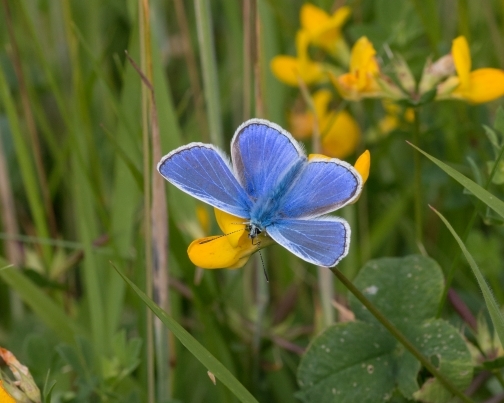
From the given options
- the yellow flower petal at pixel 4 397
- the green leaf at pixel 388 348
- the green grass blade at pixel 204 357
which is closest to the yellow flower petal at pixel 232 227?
the green grass blade at pixel 204 357

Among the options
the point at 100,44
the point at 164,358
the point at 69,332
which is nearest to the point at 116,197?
the point at 69,332

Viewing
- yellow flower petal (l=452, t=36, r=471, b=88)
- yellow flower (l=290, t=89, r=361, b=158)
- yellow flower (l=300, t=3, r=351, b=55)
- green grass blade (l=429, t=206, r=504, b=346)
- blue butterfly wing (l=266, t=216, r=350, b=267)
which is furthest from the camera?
yellow flower (l=290, t=89, r=361, b=158)

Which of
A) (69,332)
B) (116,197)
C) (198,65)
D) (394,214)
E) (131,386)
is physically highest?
(198,65)

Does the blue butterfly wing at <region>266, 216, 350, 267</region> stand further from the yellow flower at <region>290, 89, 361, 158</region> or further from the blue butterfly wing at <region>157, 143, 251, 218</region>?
the yellow flower at <region>290, 89, 361, 158</region>

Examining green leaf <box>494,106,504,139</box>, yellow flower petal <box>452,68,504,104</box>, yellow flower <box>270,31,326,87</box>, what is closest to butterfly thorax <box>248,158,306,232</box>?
green leaf <box>494,106,504,139</box>

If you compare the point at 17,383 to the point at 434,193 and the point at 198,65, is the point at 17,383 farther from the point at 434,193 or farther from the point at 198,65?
the point at 198,65

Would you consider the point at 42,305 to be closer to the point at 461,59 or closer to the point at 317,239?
the point at 317,239

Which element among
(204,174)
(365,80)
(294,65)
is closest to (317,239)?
(204,174)
